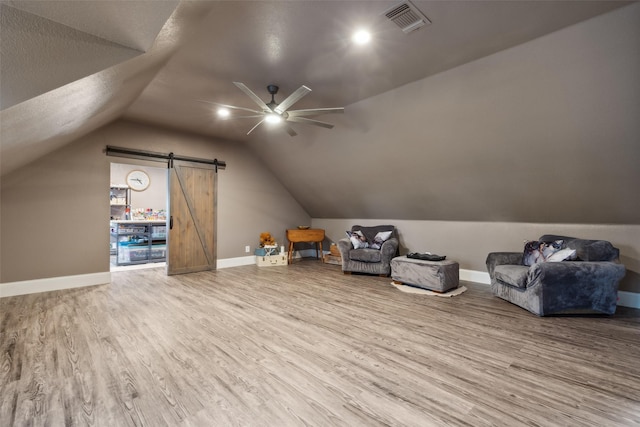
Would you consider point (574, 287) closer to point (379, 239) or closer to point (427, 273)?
point (427, 273)

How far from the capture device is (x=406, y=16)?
232cm

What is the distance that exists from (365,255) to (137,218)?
578 centimetres

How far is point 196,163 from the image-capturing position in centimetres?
569

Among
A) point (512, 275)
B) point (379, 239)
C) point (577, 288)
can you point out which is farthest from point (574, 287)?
point (379, 239)

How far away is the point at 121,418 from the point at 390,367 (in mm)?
1681

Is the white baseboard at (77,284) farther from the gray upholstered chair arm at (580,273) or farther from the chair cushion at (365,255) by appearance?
the chair cushion at (365,255)

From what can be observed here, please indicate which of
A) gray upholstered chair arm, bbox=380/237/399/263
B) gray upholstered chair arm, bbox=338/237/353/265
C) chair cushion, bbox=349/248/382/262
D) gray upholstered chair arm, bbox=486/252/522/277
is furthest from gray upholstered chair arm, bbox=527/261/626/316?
gray upholstered chair arm, bbox=338/237/353/265

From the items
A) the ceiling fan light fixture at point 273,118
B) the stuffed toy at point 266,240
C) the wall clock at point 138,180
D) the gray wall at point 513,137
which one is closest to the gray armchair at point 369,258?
the gray wall at point 513,137

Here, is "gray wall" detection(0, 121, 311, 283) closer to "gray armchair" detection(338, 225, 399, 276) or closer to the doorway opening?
the doorway opening

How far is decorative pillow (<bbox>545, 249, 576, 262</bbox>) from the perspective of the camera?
3.31 meters

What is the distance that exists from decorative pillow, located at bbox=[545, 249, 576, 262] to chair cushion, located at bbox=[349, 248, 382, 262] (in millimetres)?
2452

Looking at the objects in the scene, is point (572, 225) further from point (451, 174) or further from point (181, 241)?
point (181, 241)

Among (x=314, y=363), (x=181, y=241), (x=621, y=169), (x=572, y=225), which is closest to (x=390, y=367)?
(x=314, y=363)

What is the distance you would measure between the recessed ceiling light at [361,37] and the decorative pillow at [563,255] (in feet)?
10.6
